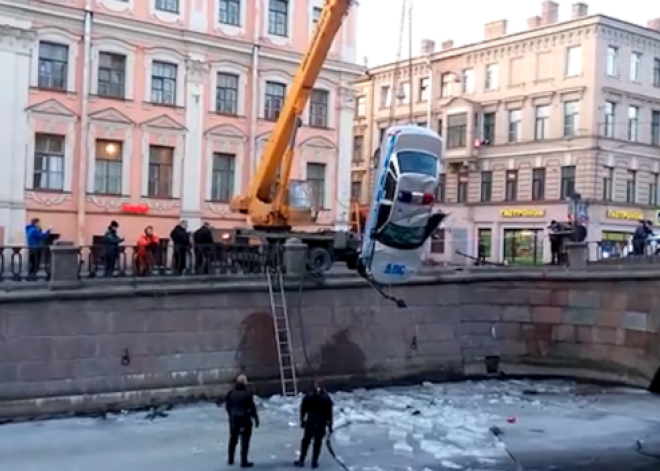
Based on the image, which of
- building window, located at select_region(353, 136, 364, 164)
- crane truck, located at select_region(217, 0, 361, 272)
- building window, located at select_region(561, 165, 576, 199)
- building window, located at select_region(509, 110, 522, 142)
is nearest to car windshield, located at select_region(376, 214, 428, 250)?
crane truck, located at select_region(217, 0, 361, 272)

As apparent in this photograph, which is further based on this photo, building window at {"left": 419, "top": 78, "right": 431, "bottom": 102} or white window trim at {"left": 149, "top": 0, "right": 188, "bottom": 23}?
building window at {"left": 419, "top": 78, "right": 431, "bottom": 102}

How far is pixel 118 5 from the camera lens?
34.7 metres

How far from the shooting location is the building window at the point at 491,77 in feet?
172

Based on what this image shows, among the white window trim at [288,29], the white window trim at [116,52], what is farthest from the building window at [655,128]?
the white window trim at [116,52]

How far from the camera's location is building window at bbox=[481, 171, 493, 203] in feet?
172

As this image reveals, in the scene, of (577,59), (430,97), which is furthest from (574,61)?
(430,97)

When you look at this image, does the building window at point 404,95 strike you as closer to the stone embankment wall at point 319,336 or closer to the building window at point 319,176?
the building window at point 319,176

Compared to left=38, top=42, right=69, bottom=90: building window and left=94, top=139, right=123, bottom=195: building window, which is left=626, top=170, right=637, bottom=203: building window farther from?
left=38, top=42, right=69, bottom=90: building window

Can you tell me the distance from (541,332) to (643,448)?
9.01m

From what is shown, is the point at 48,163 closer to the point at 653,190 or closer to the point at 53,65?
the point at 53,65

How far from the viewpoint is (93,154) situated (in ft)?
113

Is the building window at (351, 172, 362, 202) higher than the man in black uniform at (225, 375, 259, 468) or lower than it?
higher

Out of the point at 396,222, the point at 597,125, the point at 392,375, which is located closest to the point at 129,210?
the point at 392,375

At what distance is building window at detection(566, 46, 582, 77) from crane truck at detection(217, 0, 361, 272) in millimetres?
25399
